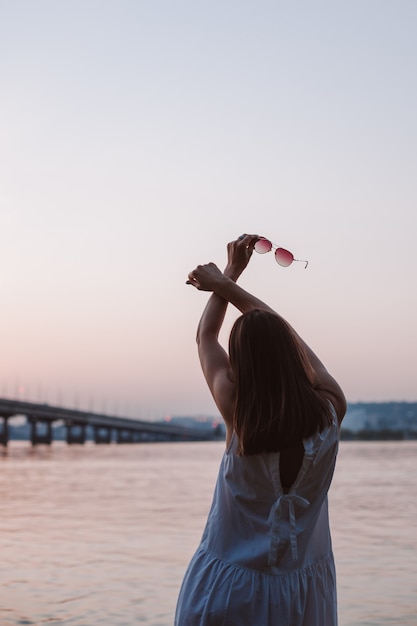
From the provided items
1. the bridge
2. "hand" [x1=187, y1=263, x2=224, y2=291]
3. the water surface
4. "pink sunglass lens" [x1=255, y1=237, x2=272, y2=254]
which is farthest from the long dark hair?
the bridge

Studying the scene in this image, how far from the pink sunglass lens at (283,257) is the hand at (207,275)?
0.21m

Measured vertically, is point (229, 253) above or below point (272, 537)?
above

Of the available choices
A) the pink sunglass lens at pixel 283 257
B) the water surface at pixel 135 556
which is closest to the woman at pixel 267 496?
the pink sunglass lens at pixel 283 257

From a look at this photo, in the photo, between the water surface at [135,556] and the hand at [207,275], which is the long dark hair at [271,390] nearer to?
the hand at [207,275]

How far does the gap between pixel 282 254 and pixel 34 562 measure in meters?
7.66

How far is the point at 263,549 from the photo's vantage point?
2258mm

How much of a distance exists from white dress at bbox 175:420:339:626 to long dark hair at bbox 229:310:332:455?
5cm

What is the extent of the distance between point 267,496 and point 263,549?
13cm

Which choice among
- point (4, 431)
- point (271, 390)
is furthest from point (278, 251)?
point (4, 431)

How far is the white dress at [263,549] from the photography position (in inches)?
88.3

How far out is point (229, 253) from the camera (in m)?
2.70

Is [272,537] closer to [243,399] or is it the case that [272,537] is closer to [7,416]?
[243,399]

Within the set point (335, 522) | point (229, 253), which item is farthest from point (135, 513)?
point (229, 253)

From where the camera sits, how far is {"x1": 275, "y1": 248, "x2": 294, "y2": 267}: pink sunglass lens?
2.62 meters
